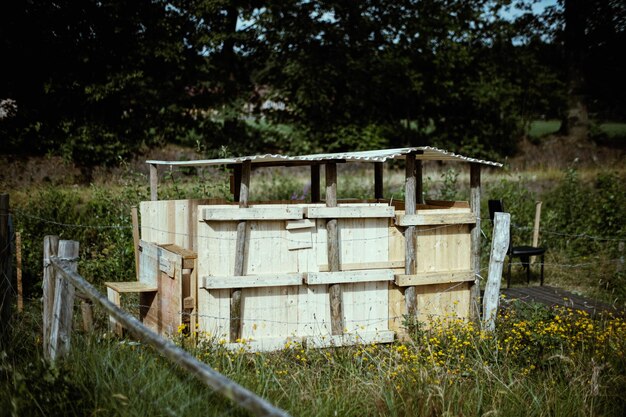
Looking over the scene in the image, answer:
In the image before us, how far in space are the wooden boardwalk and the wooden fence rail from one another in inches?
204

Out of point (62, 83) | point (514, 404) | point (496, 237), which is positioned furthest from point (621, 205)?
point (62, 83)

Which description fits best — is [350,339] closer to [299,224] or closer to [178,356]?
[299,224]

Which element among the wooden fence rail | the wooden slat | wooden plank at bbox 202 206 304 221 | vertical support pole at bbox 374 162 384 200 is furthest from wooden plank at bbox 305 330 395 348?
the wooden fence rail

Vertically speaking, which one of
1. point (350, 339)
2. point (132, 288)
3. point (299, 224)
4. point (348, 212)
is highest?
point (348, 212)

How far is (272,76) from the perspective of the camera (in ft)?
66.4

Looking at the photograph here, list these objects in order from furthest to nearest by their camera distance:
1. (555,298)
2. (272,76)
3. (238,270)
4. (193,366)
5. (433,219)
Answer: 1. (272,76)
2. (555,298)
3. (433,219)
4. (238,270)
5. (193,366)

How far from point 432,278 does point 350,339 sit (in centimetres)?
112

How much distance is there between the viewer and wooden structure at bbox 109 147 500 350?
6.31m

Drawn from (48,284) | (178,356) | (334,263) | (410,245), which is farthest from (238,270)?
(178,356)

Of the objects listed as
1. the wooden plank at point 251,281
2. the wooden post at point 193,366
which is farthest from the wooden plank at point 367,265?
the wooden post at point 193,366

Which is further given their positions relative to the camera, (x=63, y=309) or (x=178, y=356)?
(x=63, y=309)

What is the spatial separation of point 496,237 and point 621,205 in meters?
6.01

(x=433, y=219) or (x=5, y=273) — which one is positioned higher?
(x=433, y=219)

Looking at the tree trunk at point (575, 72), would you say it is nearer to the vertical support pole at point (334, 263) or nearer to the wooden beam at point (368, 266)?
the wooden beam at point (368, 266)
